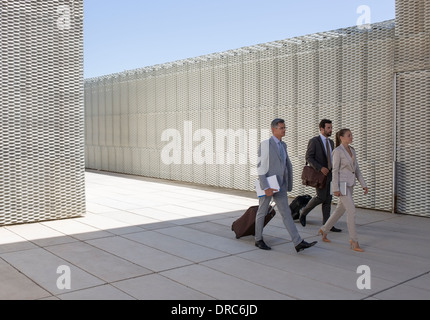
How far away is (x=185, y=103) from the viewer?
15.2 m

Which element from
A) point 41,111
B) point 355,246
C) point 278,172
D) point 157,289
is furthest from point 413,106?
point 41,111

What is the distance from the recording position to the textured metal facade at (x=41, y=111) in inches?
321

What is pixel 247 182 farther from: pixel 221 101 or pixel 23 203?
pixel 23 203

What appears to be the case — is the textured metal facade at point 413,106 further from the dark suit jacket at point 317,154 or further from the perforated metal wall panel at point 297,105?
the dark suit jacket at point 317,154

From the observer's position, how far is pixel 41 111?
8.51m

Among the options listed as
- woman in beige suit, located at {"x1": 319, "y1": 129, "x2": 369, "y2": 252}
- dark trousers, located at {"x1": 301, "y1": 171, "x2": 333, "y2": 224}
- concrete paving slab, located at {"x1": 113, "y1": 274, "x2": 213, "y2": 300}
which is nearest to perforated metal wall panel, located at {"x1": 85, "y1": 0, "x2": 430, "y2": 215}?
dark trousers, located at {"x1": 301, "y1": 171, "x2": 333, "y2": 224}

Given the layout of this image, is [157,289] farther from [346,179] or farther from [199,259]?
[346,179]

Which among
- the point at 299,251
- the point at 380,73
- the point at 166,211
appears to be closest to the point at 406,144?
the point at 380,73

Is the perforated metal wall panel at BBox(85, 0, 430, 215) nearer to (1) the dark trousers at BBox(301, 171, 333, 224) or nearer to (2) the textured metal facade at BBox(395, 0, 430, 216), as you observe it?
(2) the textured metal facade at BBox(395, 0, 430, 216)

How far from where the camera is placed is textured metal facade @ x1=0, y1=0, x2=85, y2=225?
8.16 m

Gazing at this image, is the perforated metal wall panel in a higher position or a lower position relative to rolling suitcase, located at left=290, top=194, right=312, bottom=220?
higher

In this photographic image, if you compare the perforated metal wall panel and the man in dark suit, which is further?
the perforated metal wall panel

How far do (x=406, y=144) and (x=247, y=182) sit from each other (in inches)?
190

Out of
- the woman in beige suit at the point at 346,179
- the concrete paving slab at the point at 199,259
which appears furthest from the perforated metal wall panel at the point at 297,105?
the woman in beige suit at the point at 346,179
